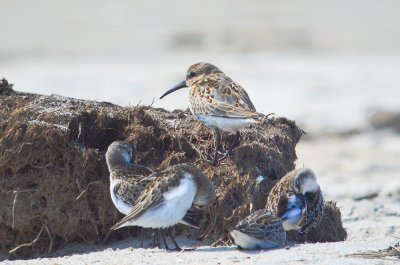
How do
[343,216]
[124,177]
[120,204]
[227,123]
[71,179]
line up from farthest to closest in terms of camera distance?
[343,216] < [227,123] < [71,179] < [124,177] < [120,204]

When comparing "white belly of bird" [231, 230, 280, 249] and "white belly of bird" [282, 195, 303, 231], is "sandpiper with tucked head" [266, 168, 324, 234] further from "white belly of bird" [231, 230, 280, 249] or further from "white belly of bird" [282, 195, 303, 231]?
"white belly of bird" [231, 230, 280, 249]

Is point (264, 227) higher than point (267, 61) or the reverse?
the reverse

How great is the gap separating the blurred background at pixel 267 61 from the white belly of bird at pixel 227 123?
2.07 meters

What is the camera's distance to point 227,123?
10.9 m

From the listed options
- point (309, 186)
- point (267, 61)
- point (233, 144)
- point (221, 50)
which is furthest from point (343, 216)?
point (221, 50)

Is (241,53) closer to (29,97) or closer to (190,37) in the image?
(190,37)

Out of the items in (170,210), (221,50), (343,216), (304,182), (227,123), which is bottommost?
(343,216)

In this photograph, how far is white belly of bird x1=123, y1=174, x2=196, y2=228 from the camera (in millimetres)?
8898

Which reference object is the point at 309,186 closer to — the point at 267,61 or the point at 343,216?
the point at 343,216

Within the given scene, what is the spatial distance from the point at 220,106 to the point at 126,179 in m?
2.10

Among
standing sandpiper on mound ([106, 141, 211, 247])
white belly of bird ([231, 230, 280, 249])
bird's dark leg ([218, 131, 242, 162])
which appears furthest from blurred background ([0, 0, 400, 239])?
standing sandpiper on mound ([106, 141, 211, 247])

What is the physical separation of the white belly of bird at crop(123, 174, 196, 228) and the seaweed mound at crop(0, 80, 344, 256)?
1.27 m

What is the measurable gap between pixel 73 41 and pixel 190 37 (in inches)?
151

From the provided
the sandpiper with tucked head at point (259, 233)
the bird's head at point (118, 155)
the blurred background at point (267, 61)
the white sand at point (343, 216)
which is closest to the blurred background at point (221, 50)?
the blurred background at point (267, 61)
